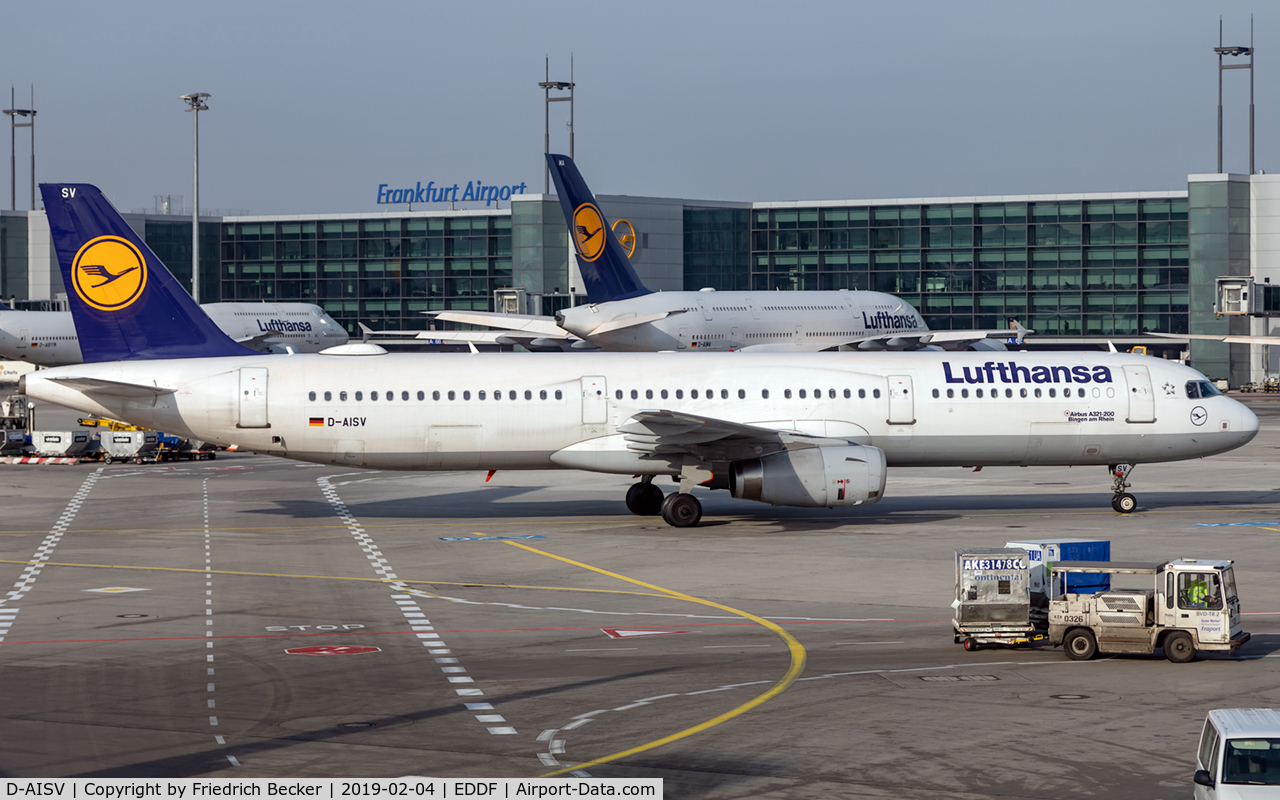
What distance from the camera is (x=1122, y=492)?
38.2 metres

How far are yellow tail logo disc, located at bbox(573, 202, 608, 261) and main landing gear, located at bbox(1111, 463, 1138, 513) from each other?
40360mm

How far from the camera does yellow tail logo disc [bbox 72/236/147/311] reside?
1431 inches

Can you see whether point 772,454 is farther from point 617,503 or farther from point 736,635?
point 736,635

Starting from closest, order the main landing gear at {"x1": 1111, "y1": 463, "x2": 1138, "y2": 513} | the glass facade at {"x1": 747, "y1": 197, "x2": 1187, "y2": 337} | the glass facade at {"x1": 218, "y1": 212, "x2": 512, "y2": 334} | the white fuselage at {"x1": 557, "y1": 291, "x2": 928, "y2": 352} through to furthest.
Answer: the main landing gear at {"x1": 1111, "y1": 463, "x2": 1138, "y2": 513}
the white fuselage at {"x1": 557, "y1": 291, "x2": 928, "y2": 352}
the glass facade at {"x1": 747, "y1": 197, "x2": 1187, "y2": 337}
the glass facade at {"x1": 218, "y1": 212, "x2": 512, "y2": 334}

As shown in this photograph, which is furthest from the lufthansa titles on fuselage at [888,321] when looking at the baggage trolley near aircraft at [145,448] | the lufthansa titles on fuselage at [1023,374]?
the lufthansa titles on fuselage at [1023,374]

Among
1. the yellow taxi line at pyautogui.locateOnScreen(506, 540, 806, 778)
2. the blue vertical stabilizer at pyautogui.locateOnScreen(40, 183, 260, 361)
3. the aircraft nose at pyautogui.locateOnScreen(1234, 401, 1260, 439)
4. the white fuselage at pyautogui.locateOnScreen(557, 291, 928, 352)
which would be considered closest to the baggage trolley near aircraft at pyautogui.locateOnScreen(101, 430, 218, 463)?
the blue vertical stabilizer at pyautogui.locateOnScreen(40, 183, 260, 361)

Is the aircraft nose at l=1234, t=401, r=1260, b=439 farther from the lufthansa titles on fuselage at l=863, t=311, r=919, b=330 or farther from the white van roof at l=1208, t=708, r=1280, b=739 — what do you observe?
the lufthansa titles on fuselage at l=863, t=311, r=919, b=330

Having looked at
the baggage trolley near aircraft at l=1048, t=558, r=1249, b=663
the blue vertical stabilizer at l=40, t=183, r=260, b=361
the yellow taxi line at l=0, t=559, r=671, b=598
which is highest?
the blue vertical stabilizer at l=40, t=183, r=260, b=361

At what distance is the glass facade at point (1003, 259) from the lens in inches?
4611

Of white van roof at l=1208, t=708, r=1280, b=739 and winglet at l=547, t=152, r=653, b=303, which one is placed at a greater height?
winglet at l=547, t=152, r=653, b=303

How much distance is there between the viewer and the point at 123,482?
48500 mm

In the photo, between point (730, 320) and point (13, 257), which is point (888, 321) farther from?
point (13, 257)

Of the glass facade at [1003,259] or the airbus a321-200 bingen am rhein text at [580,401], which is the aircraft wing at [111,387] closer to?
the airbus a321-200 bingen am rhein text at [580,401]

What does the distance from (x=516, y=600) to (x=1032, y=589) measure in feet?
31.5
